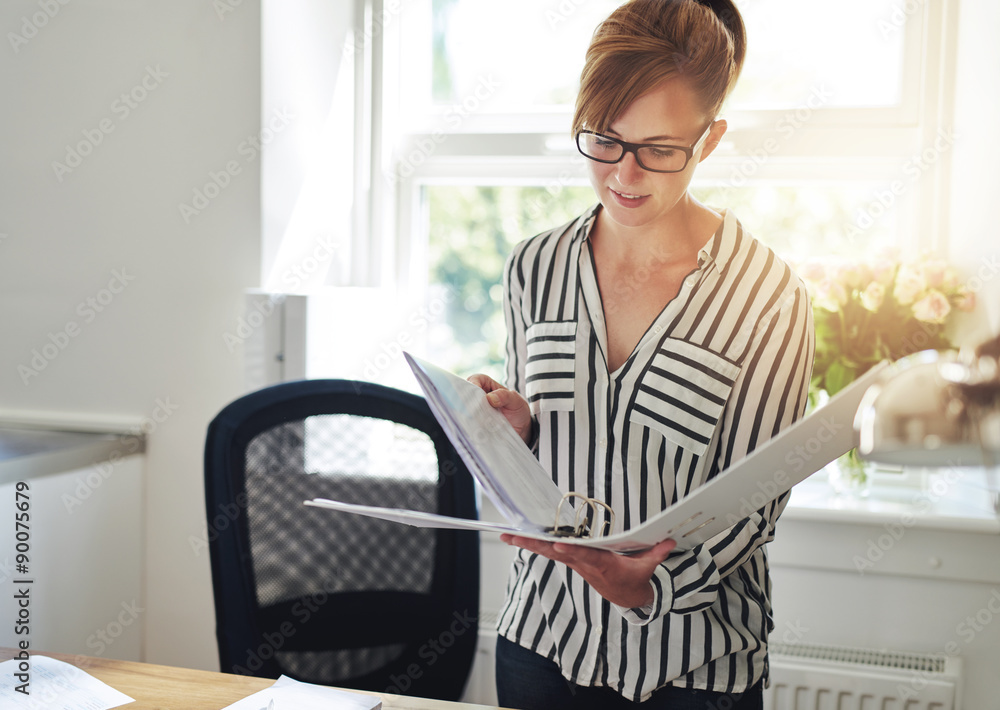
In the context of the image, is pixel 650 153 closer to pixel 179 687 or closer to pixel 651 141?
pixel 651 141

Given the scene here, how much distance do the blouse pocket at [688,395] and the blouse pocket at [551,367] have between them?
4.2 inches

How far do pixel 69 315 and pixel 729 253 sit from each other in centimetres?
Result: 145

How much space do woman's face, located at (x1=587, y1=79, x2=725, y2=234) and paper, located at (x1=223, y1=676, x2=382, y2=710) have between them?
64cm

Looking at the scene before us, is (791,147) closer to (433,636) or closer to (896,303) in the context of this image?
(896,303)

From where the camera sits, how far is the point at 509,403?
107 centimetres

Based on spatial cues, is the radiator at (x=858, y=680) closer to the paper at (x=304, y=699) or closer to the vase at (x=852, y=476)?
the vase at (x=852, y=476)

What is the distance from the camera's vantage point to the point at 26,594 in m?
1.46

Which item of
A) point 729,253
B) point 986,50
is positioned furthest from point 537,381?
point 986,50

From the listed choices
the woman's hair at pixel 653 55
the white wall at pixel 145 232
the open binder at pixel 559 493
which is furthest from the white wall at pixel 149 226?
the open binder at pixel 559 493

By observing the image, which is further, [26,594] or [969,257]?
[969,257]

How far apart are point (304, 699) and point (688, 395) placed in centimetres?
56

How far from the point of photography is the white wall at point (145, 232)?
170cm

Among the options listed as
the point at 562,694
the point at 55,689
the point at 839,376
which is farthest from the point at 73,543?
the point at 839,376

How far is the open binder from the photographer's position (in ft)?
2.10
